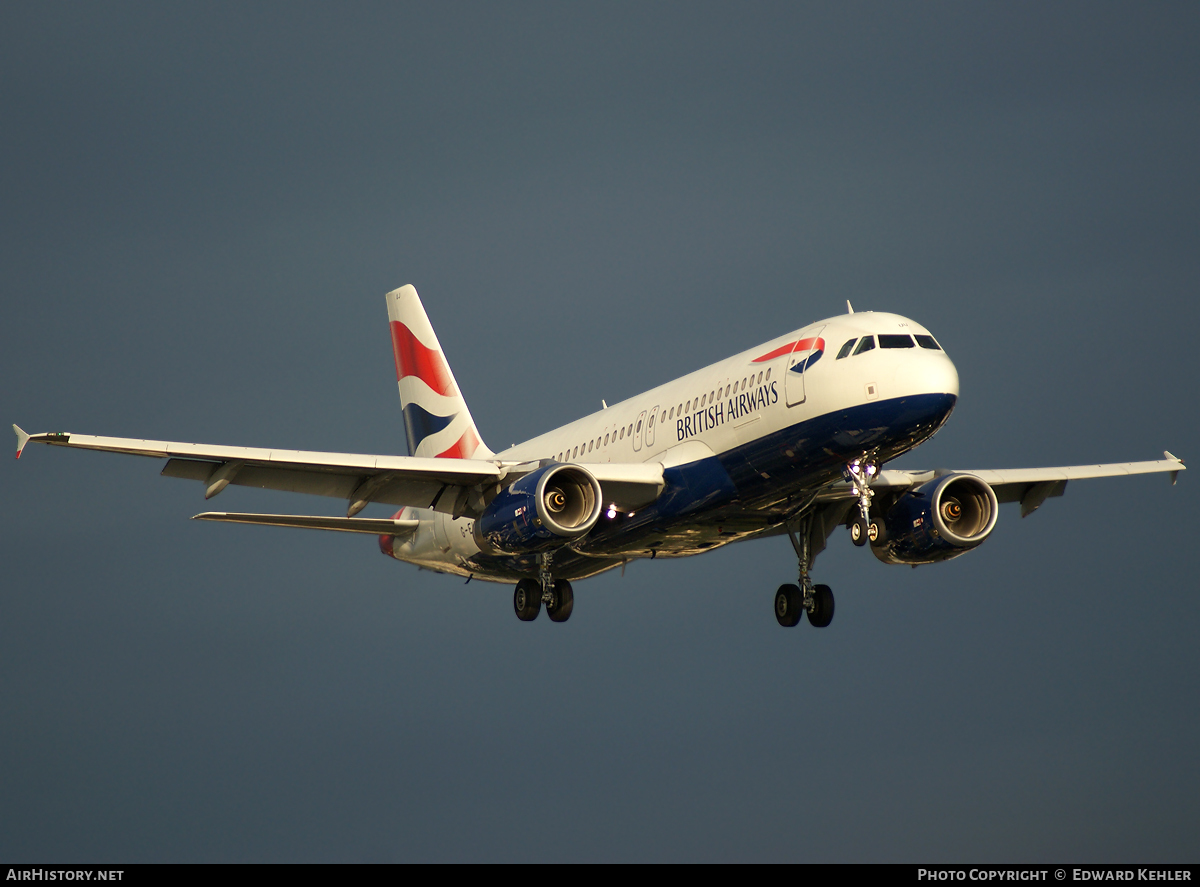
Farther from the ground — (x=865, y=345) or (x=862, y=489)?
(x=865, y=345)

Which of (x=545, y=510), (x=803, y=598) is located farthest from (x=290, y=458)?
(x=803, y=598)

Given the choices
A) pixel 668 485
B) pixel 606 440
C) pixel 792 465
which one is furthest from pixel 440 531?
pixel 792 465

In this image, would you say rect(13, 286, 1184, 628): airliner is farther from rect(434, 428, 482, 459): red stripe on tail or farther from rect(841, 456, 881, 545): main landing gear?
rect(434, 428, 482, 459): red stripe on tail

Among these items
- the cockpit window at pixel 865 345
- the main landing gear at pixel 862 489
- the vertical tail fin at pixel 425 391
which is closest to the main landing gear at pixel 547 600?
the vertical tail fin at pixel 425 391

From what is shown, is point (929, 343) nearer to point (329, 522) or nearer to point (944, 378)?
point (944, 378)

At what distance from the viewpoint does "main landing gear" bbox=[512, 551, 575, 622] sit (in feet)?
133

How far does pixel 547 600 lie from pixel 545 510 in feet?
23.3

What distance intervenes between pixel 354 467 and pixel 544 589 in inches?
292

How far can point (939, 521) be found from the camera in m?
37.4

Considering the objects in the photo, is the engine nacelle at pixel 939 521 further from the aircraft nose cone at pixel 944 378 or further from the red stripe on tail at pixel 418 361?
the red stripe on tail at pixel 418 361

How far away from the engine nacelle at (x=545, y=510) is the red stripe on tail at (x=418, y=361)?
13.5 metres

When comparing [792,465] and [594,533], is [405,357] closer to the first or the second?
[594,533]

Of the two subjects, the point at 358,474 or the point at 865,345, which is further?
the point at 358,474

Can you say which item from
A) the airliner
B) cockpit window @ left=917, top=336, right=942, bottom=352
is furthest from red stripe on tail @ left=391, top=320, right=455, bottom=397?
cockpit window @ left=917, top=336, right=942, bottom=352
